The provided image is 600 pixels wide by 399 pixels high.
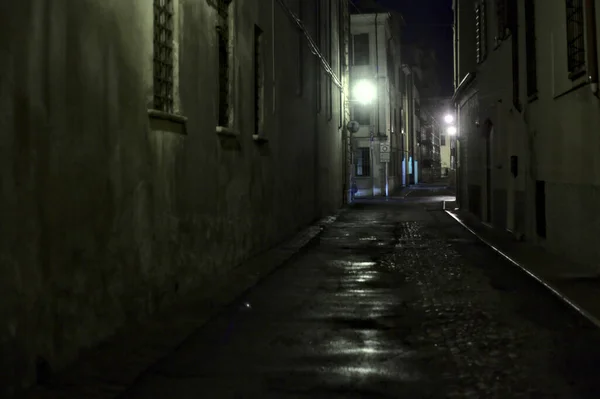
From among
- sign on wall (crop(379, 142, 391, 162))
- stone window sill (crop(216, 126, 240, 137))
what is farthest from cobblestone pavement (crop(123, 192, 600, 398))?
sign on wall (crop(379, 142, 391, 162))

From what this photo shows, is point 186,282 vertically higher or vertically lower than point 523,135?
lower

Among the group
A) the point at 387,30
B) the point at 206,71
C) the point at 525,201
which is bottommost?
the point at 525,201

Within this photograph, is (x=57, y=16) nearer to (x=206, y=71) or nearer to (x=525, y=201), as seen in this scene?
(x=206, y=71)

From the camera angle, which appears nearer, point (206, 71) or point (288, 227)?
point (206, 71)

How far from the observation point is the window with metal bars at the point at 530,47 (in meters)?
15.2

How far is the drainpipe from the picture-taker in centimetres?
1060

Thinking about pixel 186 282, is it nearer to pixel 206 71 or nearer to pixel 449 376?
pixel 206 71

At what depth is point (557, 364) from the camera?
19.9ft

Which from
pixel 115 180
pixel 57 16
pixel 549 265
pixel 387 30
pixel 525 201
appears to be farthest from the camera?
pixel 387 30

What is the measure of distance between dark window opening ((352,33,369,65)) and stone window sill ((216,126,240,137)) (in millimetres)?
36943

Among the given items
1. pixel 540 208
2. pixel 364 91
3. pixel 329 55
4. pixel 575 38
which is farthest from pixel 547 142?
pixel 364 91

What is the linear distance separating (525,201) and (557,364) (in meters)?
10.6

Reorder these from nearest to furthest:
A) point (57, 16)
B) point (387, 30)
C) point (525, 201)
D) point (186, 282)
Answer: point (57, 16)
point (186, 282)
point (525, 201)
point (387, 30)

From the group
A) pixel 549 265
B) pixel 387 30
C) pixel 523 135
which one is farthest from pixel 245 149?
pixel 387 30
